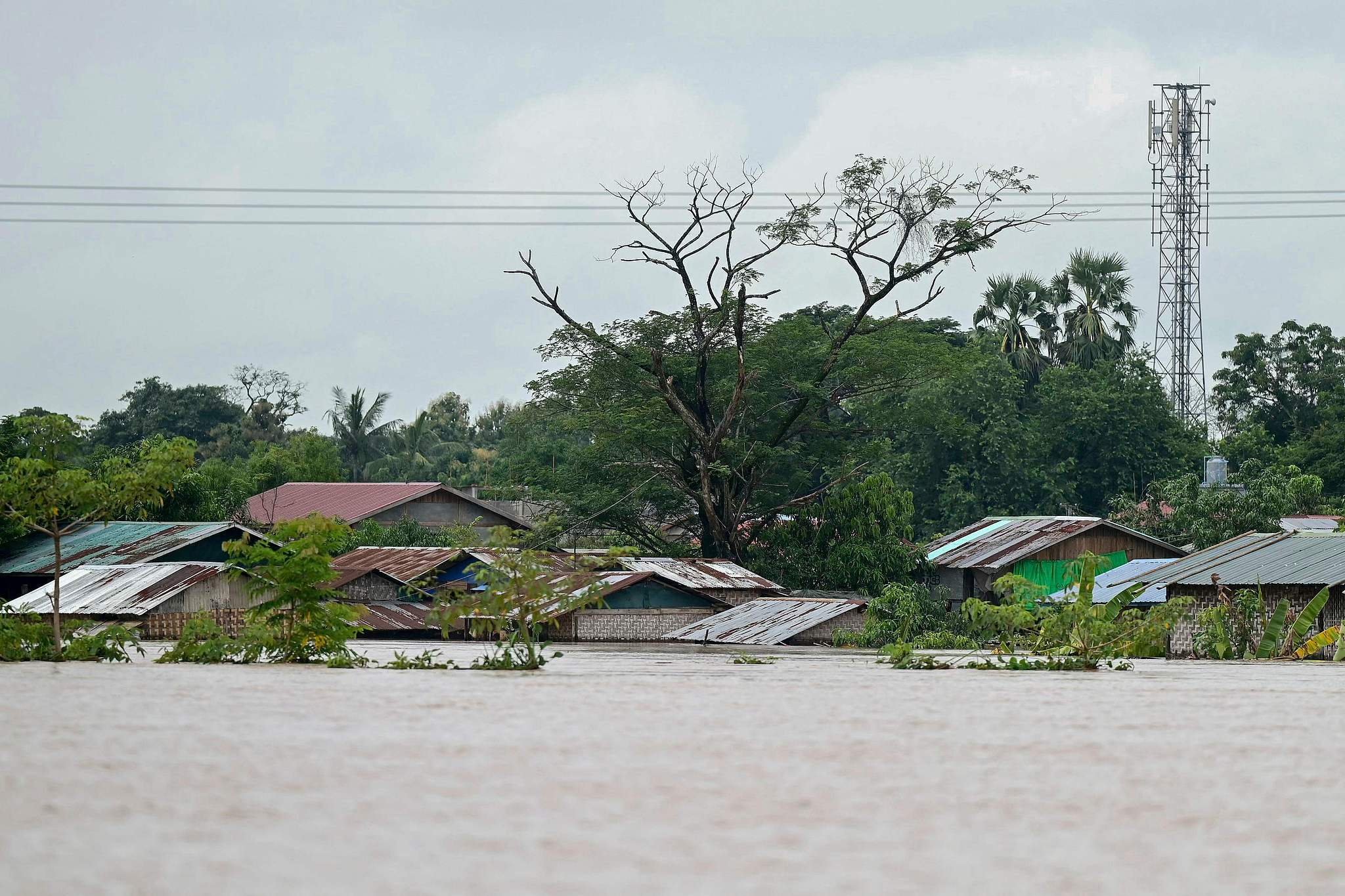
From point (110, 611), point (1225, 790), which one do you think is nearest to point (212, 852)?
point (1225, 790)

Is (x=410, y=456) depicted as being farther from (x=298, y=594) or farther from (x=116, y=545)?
(x=298, y=594)

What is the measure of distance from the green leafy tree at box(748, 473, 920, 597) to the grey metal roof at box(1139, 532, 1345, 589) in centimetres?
1128

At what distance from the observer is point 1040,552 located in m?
45.9

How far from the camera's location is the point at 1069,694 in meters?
14.4

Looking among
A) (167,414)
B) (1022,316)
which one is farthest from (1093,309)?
(167,414)

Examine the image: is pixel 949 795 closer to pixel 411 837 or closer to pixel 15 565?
pixel 411 837

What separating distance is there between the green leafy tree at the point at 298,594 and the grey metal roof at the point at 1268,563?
56.6 ft

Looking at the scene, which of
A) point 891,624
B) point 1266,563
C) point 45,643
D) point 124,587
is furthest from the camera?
point 124,587

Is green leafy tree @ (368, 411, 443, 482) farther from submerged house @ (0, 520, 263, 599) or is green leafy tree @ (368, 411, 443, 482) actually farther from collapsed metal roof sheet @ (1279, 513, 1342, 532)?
collapsed metal roof sheet @ (1279, 513, 1342, 532)

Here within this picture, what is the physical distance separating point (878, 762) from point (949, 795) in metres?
1.29

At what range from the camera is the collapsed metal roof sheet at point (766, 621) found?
36.5 meters

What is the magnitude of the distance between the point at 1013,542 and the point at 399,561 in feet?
57.7

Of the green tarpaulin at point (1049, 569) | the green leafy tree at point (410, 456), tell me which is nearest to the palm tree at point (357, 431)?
the green leafy tree at point (410, 456)

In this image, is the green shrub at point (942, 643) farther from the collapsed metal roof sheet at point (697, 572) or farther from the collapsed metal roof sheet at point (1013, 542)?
the collapsed metal roof sheet at point (1013, 542)
